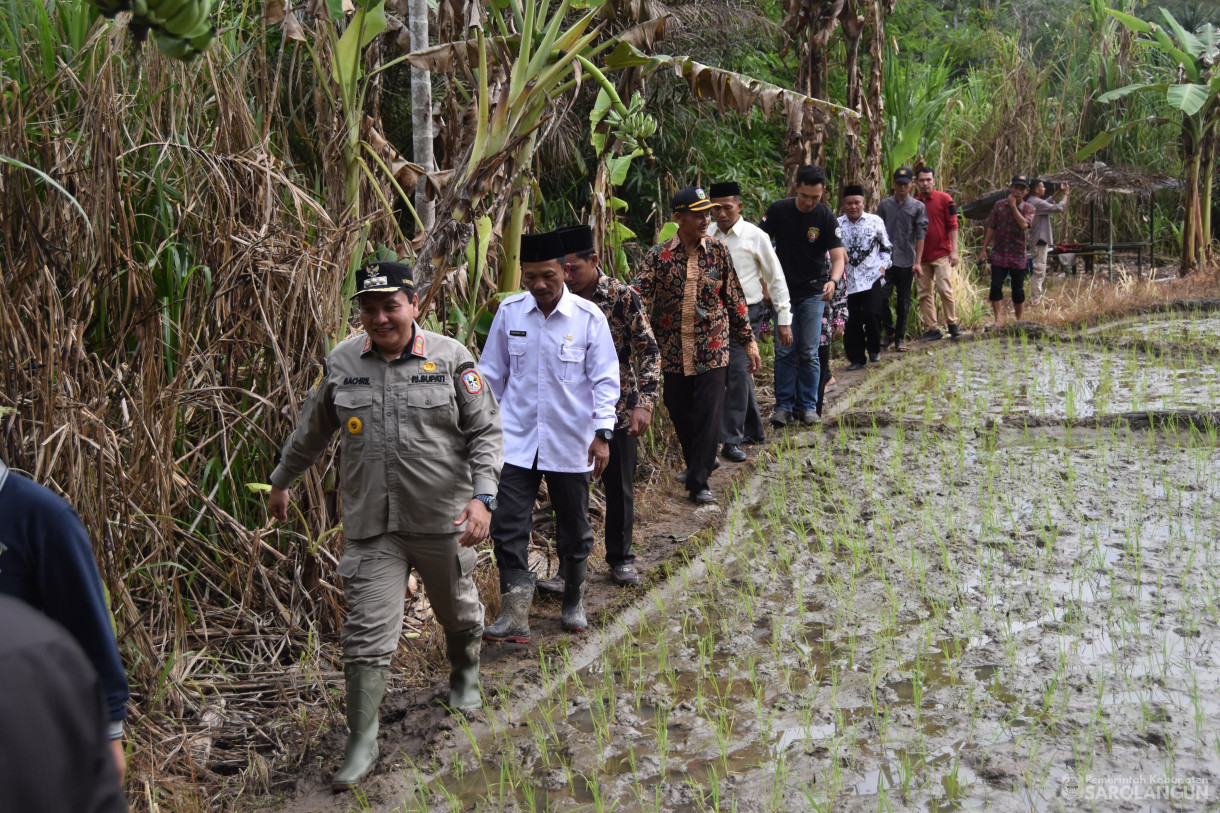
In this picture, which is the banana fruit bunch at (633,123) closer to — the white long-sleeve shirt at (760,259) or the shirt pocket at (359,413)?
the white long-sleeve shirt at (760,259)

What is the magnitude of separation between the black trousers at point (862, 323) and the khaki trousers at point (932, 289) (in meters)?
1.27

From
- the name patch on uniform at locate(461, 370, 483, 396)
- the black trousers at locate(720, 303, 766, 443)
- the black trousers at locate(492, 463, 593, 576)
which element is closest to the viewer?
the name patch on uniform at locate(461, 370, 483, 396)

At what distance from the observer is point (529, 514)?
5.27m

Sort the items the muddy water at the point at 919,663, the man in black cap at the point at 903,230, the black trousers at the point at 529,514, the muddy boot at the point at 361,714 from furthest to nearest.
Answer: the man in black cap at the point at 903,230, the black trousers at the point at 529,514, the muddy boot at the point at 361,714, the muddy water at the point at 919,663

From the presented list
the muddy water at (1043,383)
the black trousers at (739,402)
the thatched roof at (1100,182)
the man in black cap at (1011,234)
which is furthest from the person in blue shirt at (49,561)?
the thatched roof at (1100,182)

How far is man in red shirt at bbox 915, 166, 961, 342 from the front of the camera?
12.0m

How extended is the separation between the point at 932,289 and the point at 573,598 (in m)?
8.38

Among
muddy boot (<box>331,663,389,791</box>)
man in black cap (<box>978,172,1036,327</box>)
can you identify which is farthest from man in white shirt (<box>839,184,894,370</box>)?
muddy boot (<box>331,663,389,791</box>)

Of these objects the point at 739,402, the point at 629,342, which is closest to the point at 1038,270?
the point at 739,402

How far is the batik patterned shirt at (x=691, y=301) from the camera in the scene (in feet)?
22.7

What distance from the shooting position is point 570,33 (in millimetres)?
6020

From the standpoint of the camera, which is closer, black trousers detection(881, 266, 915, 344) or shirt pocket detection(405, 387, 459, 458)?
shirt pocket detection(405, 387, 459, 458)

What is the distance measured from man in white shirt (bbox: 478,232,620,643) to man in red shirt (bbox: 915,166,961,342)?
752cm

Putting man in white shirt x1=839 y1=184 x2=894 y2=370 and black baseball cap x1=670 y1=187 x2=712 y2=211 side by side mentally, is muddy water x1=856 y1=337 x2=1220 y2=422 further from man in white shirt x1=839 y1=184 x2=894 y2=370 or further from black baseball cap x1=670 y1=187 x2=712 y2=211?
black baseball cap x1=670 y1=187 x2=712 y2=211
